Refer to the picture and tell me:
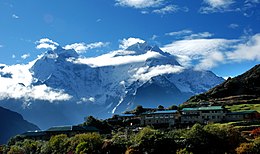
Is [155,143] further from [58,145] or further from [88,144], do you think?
[58,145]

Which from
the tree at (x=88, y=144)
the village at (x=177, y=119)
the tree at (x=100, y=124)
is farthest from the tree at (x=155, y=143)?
the tree at (x=100, y=124)

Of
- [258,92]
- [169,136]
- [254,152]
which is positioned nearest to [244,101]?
[258,92]

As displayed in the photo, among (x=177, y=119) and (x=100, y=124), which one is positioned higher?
(x=100, y=124)

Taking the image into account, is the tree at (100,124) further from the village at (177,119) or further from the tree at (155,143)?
the tree at (155,143)

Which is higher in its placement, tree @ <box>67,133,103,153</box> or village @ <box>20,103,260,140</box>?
village @ <box>20,103,260,140</box>

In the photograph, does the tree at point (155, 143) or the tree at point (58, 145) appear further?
the tree at point (58, 145)

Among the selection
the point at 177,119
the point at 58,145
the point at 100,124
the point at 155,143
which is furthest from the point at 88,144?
the point at 100,124

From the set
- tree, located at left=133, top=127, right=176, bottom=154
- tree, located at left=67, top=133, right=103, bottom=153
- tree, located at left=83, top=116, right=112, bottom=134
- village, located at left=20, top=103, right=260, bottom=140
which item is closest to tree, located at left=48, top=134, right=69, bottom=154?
tree, located at left=67, top=133, right=103, bottom=153

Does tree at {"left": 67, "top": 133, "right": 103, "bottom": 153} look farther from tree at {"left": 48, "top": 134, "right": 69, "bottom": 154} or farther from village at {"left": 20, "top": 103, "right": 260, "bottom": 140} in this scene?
village at {"left": 20, "top": 103, "right": 260, "bottom": 140}

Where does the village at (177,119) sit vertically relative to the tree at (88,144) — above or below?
above

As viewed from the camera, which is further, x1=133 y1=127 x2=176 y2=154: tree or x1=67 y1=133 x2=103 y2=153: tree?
x1=67 y1=133 x2=103 y2=153: tree

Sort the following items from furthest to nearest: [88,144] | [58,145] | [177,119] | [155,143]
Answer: [177,119] → [58,145] → [88,144] → [155,143]

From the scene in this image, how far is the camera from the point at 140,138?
269 ft

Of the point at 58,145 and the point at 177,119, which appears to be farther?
the point at 177,119
